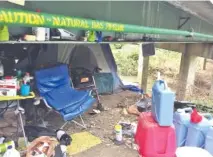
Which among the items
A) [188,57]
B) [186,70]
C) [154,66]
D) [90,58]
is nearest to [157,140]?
[90,58]

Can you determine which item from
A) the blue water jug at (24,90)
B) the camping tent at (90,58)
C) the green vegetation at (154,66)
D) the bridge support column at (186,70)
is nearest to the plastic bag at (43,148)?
the blue water jug at (24,90)

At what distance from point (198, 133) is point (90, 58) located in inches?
120

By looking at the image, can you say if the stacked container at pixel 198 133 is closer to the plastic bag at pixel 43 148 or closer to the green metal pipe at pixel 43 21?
the green metal pipe at pixel 43 21

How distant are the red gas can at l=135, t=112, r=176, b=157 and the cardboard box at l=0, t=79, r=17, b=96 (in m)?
1.57

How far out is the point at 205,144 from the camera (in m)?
3.21

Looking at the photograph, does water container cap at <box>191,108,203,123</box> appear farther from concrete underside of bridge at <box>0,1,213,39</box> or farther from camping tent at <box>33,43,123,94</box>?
camping tent at <box>33,43,123,94</box>

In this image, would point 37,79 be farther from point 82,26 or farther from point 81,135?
point 82,26

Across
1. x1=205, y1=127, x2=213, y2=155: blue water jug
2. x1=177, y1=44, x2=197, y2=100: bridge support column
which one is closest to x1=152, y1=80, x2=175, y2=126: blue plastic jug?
x1=205, y1=127, x2=213, y2=155: blue water jug

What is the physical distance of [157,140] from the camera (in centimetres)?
301

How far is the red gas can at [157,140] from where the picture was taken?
299cm

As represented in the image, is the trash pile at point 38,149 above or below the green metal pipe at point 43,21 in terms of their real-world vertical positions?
below

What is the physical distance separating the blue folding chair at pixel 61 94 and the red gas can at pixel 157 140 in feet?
3.53

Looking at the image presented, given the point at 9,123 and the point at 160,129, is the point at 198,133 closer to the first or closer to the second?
the point at 160,129

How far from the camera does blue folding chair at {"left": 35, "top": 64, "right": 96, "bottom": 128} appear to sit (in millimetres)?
3627
